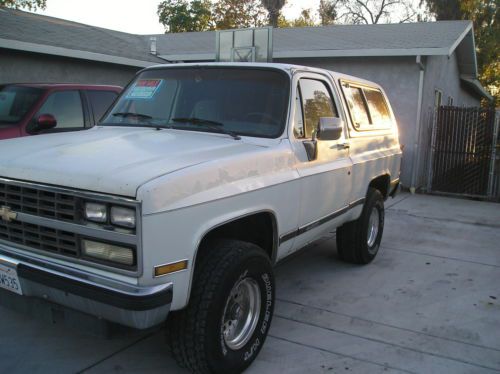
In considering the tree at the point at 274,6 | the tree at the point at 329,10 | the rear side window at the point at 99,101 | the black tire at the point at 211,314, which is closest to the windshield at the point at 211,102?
the black tire at the point at 211,314

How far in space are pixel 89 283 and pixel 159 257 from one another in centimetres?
41

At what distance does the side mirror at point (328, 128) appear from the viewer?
3.94m

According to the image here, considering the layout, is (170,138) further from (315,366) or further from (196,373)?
(315,366)

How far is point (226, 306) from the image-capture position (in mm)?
3115

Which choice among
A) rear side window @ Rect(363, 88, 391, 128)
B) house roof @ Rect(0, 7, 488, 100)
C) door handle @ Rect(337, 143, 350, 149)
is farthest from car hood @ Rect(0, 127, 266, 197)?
house roof @ Rect(0, 7, 488, 100)

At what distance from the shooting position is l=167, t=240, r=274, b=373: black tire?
2945 millimetres

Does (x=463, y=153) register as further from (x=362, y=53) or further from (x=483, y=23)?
(x=483, y=23)

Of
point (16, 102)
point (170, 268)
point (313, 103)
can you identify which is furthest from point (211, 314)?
point (16, 102)

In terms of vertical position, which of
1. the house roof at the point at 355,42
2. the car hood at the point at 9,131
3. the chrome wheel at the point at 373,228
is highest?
the house roof at the point at 355,42

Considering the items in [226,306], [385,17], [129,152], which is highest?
[385,17]

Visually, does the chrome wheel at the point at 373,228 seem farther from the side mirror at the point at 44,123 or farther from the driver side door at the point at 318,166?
the side mirror at the point at 44,123

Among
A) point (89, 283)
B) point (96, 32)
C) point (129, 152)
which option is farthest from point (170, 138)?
point (96, 32)

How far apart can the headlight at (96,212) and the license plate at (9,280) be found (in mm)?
627

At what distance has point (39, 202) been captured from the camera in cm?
289
